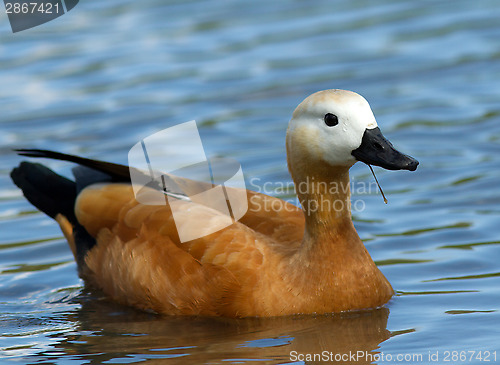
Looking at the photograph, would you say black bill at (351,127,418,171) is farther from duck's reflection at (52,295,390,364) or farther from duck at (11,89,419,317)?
duck's reflection at (52,295,390,364)

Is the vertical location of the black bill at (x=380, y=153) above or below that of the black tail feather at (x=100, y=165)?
below

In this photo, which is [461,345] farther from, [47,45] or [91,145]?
[47,45]

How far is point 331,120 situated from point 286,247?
114cm

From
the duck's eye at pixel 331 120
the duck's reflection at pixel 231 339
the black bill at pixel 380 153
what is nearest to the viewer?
the duck's reflection at pixel 231 339

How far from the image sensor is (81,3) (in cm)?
1670

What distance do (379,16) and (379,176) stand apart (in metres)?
5.72

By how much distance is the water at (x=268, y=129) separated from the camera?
6.81m

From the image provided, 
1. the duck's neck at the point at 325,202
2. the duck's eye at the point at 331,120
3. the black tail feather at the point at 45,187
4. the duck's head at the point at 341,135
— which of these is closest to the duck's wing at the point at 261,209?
the duck's neck at the point at 325,202

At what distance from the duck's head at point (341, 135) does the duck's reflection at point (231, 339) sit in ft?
3.75

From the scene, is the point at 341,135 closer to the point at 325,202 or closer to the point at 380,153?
the point at 380,153

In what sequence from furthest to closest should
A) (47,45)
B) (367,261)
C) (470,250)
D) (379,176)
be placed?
(47,45) → (379,176) → (470,250) → (367,261)

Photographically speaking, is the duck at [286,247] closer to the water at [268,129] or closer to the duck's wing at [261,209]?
the duck's wing at [261,209]

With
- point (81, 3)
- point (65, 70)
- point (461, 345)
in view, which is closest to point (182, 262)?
point (461, 345)

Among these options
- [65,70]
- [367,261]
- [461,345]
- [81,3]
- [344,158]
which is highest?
[81,3]
